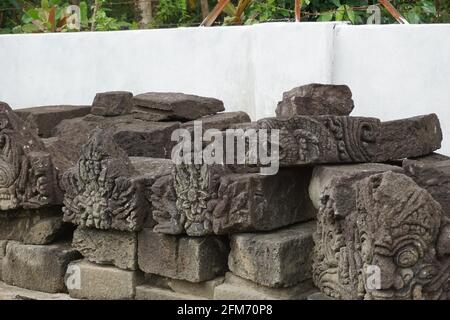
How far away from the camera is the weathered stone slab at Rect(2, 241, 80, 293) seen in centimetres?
589

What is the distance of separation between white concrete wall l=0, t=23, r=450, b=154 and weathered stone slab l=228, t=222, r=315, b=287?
79.3 inches

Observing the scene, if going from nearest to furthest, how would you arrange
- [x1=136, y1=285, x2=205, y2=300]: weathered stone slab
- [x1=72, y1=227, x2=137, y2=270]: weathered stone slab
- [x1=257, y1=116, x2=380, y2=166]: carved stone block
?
1. [x1=257, y1=116, x2=380, y2=166]: carved stone block
2. [x1=136, y1=285, x2=205, y2=300]: weathered stone slab
3. [x1=72, y1=227, x2=137, y2=270]: weathered stone slab

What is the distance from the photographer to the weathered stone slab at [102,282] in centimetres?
555

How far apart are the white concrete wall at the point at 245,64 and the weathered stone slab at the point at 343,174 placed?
5.63 feet

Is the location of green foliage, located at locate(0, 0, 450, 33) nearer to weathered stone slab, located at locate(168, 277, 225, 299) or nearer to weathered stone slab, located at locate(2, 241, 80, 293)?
weathered stone slab, located at locate(2, 241, 80, 293)

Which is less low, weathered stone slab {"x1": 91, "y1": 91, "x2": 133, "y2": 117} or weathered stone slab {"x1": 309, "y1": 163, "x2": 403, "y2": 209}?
weathered stone slab {"x1": 91, "y1": 91, "x2": 133, "y2": 117}

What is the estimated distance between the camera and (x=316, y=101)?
540cm

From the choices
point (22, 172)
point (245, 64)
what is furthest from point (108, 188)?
point (245, 64)

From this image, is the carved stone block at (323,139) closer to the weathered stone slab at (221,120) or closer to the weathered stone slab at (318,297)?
the weathered stone slab at (318,297)

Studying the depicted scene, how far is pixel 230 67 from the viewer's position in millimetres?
7879

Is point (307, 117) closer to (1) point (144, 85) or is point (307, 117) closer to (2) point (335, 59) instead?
(2) point (335, 59)

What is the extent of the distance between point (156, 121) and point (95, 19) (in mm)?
4457

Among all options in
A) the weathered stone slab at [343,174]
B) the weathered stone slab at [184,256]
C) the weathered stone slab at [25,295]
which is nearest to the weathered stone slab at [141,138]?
the weathered stone slab at [25,295]

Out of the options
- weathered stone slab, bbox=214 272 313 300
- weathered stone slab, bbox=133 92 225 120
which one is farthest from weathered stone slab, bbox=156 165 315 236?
weathered stone slab, bbox=133 92 225 120
